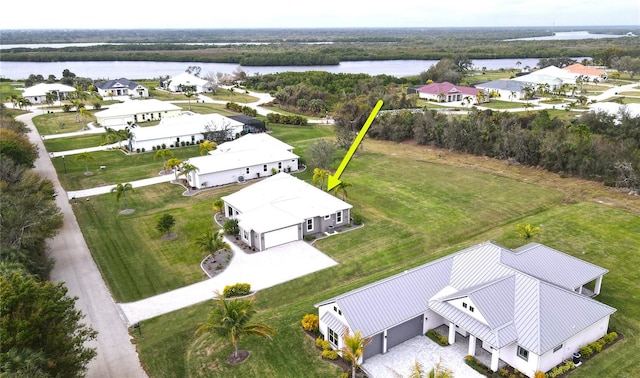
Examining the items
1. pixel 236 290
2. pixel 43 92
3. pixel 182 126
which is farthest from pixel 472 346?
pixel 43 92

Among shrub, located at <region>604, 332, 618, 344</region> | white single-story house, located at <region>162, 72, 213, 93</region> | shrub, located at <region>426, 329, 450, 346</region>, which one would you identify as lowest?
shrub, located at <region>426, 329, 450, 346</region>

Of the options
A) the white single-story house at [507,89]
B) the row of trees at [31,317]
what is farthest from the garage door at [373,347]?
the white single-story house at [507,89]

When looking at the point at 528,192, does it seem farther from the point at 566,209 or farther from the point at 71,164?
the point at 71,164

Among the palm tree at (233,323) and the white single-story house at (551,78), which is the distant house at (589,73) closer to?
the white single-story house at (551,78)

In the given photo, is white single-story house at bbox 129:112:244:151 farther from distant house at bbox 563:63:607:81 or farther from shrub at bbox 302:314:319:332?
distant house at bbox 563:63:607:81

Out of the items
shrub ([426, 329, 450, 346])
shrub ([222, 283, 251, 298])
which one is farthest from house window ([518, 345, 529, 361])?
shrub ([222, 283, 251, 298])

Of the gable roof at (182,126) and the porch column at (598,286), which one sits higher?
the gable roof at (182,126)
